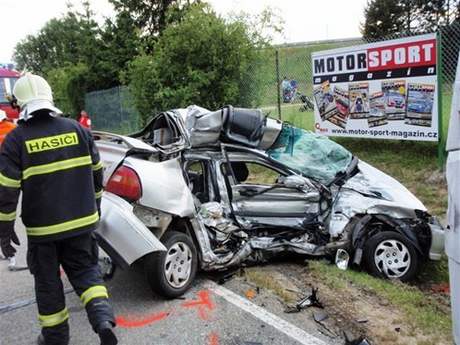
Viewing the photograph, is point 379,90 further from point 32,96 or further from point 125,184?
point 32,96

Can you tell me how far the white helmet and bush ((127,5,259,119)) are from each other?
26.0 feet

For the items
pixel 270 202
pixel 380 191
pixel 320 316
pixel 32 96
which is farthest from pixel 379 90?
pixel 32 96

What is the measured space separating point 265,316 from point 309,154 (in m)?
2.08

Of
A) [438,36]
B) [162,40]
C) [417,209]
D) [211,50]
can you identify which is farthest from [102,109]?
[417,209]

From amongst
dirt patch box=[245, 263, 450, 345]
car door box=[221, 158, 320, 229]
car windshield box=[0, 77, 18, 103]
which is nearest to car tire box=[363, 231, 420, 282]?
dirt patch box=[245, 263, 450, 345]

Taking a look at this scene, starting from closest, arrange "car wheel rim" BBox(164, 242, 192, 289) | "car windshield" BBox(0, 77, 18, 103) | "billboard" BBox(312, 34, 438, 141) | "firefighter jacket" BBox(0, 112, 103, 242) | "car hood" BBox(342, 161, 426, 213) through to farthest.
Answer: "firefighter jacket" BBox(0, 112, 103, 242) < "car wheel rim" BBox(164, 242, 192, 289) < "car hood" BBox(342, 161, 426, 213) < "billboard" BBox(312, 34, 438, 141) < "car windshield" BBox(0, 77, 18, 103)

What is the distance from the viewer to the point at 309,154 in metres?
5.12

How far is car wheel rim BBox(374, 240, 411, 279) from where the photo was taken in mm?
4516

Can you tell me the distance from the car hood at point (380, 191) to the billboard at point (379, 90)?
2.38 m

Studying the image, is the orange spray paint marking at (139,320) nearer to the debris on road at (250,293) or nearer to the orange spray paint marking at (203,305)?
the orange spray paint marking at (203,305)

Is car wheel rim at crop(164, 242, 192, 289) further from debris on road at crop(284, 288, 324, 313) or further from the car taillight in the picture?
debris on road at crop(284, 288, 324, 313)

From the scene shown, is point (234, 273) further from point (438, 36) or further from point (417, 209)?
point (438, 36)

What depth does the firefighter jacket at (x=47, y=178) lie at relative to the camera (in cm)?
290

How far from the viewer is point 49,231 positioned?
3008mm
